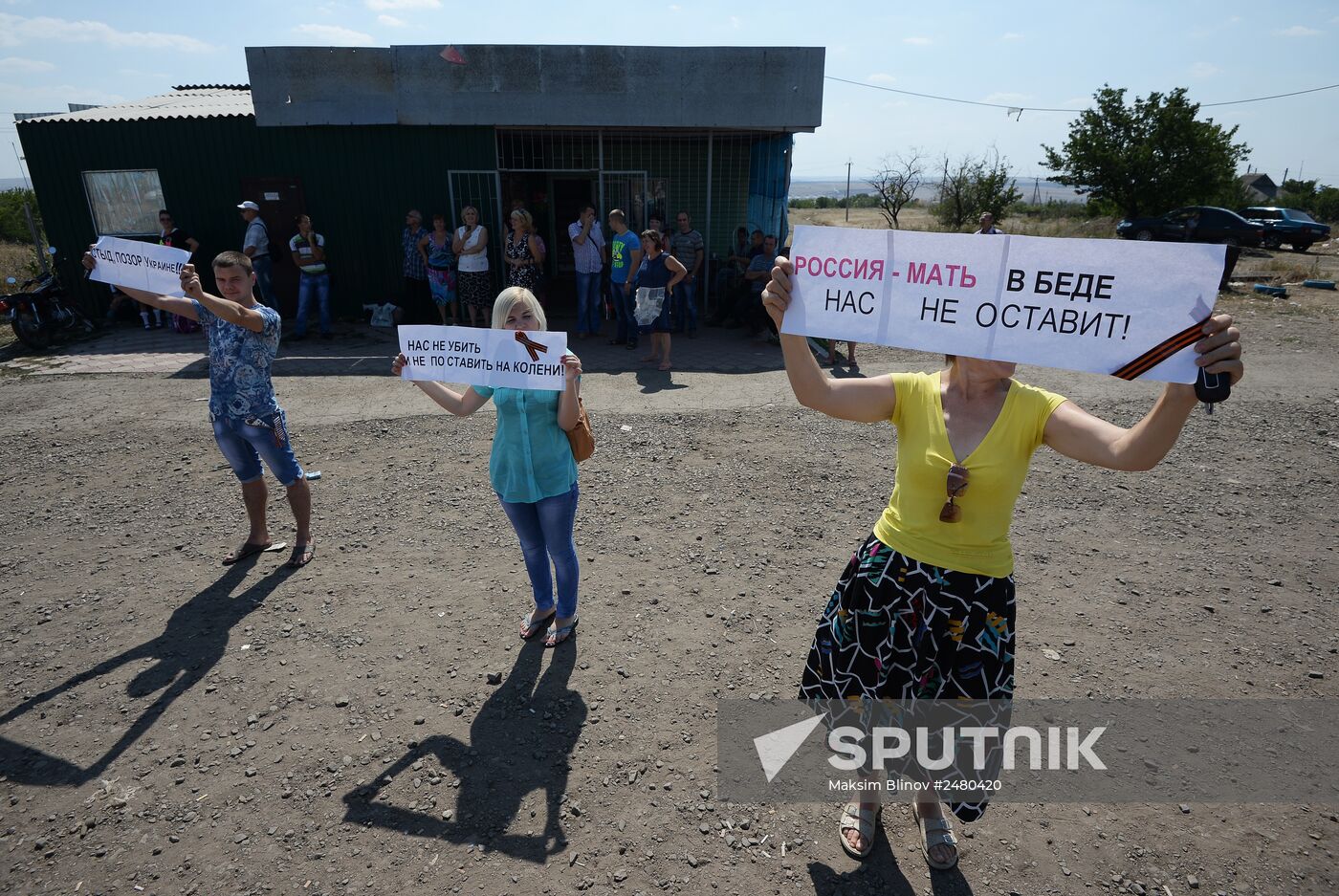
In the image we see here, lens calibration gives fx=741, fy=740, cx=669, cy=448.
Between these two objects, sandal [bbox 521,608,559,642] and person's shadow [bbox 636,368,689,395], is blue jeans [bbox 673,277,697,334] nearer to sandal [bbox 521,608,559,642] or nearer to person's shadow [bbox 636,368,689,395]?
person's shadow [bbox 636,368,689,395]

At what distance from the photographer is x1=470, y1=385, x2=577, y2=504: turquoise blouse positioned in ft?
11.9

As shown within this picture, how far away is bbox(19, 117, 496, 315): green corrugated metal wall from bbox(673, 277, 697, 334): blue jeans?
3.77m

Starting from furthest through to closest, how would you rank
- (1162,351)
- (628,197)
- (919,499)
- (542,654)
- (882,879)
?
1. (628,197)
2. (542,654)
3. (882,879)
4. (919,499)
5. (1162,351)

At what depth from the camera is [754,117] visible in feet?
39.4

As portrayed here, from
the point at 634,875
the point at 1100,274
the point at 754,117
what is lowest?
the point at 634,875

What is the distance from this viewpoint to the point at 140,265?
181 inches

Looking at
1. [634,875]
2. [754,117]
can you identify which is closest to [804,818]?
[634,875]

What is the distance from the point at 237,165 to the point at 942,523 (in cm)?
1353

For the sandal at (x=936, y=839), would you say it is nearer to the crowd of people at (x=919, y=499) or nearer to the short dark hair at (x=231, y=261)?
the crowd of people at (x=919, y=499)

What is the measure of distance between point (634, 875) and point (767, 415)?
5627mm

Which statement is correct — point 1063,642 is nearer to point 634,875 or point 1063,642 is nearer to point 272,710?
point 634,875

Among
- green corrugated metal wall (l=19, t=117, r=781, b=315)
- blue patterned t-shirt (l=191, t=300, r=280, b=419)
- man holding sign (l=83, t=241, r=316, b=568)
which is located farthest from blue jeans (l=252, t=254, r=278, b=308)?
blue patterned t-shirt (l=191, t=300, r=280, b=419)

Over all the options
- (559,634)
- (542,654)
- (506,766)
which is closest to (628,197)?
(559,634)
